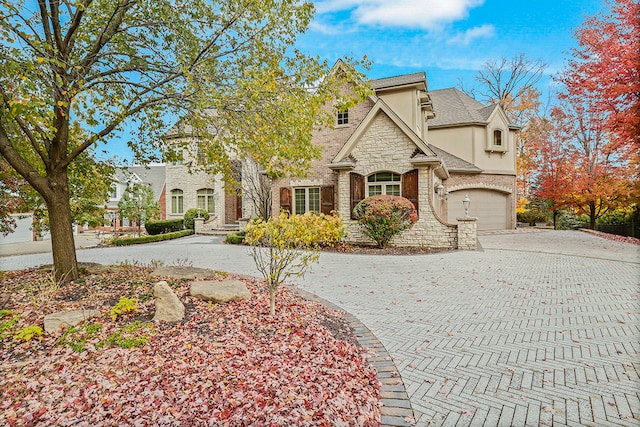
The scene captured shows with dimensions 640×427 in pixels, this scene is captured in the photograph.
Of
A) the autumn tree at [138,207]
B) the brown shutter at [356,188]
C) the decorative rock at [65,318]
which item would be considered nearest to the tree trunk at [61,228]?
the decorative rock at [65,318]

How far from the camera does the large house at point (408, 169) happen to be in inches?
487

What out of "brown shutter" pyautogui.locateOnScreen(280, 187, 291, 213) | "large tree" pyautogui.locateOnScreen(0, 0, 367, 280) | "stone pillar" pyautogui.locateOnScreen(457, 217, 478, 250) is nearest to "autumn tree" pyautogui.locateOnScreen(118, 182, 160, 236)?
"brown shutter" pyautogui.locateOnScreen(280, 187, 291, 213)

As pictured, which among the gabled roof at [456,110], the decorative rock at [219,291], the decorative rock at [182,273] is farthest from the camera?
the gabled roof at [456,110]

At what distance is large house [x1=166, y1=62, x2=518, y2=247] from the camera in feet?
40.6

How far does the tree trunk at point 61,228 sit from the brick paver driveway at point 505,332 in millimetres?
3650

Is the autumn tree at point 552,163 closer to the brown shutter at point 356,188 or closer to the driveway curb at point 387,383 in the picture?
the brown shutter at point 356,188

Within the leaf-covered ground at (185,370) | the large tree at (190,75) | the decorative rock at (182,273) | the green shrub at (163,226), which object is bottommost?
the leaf-covered ground at (185,370)

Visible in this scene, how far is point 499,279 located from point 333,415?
20.3 feet

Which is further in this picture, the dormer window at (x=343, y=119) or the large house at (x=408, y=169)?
the dormer window at (x=343, y=119)

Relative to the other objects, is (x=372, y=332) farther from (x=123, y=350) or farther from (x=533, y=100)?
(x=533, y=100)

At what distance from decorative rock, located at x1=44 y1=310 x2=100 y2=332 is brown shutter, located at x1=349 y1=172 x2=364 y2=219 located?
404 inches

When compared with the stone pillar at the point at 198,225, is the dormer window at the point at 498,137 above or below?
above

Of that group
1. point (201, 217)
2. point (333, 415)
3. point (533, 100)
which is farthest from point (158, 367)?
point (533, 100)

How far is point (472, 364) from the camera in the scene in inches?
131
